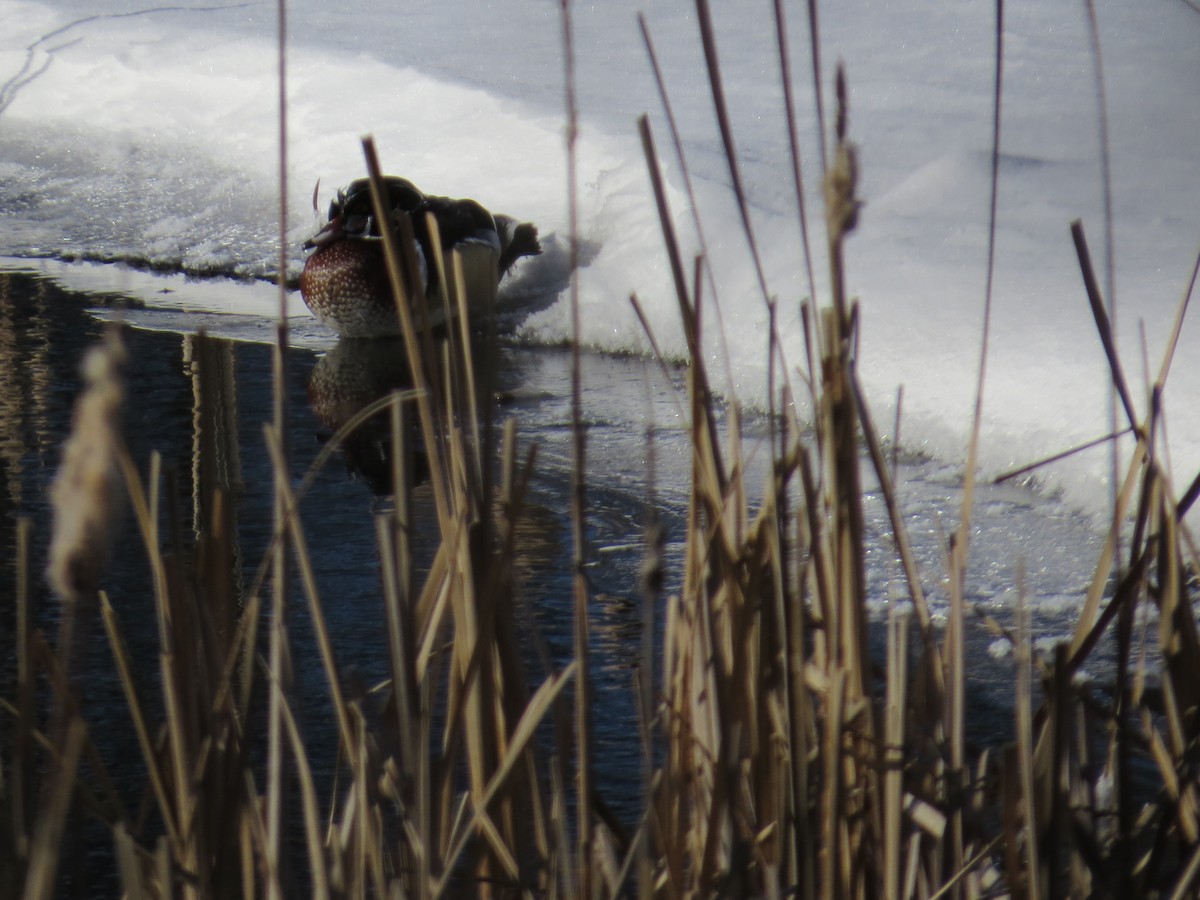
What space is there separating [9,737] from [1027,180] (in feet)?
11.5

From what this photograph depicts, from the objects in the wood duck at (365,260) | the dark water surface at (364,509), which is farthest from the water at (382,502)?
the wood duck at (365,260)

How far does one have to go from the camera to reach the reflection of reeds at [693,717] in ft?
3.00

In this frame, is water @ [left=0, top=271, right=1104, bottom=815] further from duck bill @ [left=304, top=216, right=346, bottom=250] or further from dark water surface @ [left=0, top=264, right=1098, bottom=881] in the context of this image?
duck bill @ [left=304, top=216, right=346, bottom=250]

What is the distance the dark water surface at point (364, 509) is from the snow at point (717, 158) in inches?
10.7

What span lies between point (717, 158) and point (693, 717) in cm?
420

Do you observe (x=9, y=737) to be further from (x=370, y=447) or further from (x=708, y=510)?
(x=370, y=447)

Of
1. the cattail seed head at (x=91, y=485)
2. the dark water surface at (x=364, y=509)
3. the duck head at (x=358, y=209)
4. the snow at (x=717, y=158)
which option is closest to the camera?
the cattail seed head at (x=91, y=485)

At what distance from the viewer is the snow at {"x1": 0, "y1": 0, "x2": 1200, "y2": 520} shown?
3.13 meters

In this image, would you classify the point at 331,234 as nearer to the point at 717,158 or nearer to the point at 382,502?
the point at 382,502

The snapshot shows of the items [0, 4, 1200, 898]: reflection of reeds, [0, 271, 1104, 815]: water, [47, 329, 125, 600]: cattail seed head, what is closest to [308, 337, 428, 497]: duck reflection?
[0, 271, 1104, 815]: water

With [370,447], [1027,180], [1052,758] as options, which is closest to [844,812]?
[1052,758]

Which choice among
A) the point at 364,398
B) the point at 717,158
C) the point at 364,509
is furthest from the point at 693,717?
the point at 717,158

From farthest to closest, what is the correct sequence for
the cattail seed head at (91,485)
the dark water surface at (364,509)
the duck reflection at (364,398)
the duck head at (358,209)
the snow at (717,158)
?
1. the duck head at (358,209)
2. the snow at (717,158)
3. the duck reflection at (364,398)
4. the dark water surface at (364,509)
5. the cattail seed head at (91,485)

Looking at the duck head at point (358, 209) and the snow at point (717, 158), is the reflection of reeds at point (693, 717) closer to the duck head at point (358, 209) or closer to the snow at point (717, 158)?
the snow at point (717, 158)
